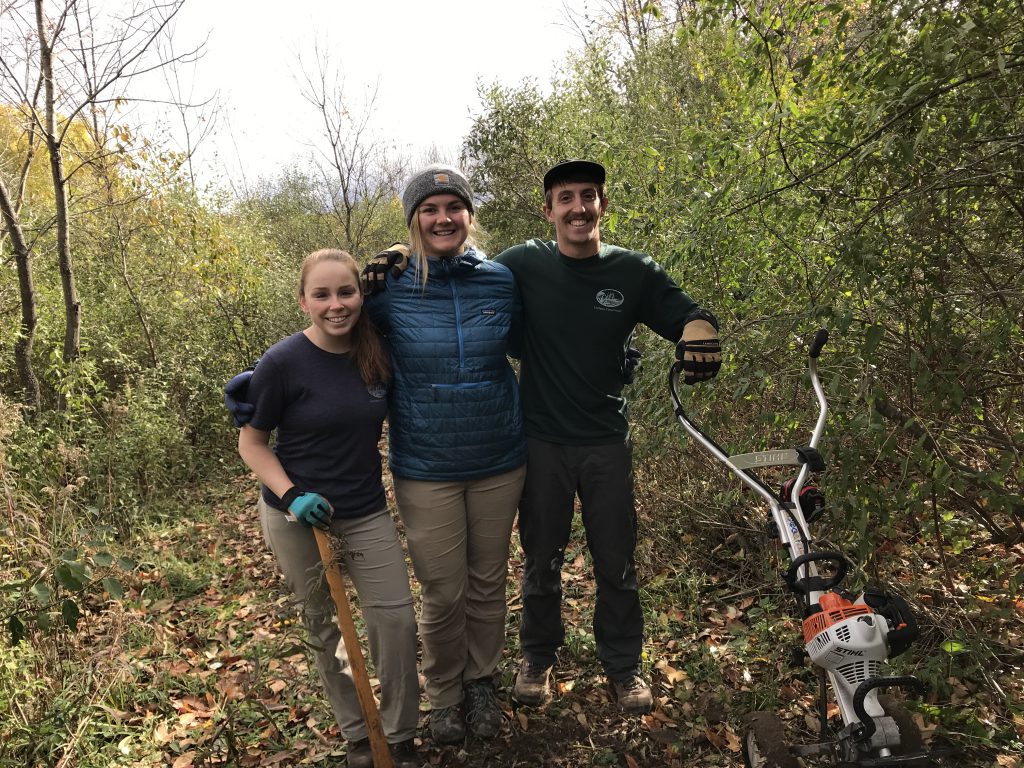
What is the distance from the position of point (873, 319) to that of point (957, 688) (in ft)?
5.84

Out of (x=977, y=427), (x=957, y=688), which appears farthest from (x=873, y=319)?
(x=957, y=688)

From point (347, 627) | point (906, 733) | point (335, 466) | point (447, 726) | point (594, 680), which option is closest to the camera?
point (906, 733)

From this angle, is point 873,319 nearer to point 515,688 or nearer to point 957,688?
point 957,688

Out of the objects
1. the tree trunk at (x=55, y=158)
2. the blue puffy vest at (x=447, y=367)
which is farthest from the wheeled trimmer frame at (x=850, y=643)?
the tree trunk at (x=55, y=158)

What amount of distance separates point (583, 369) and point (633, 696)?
1658 mm

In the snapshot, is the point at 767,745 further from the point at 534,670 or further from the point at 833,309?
the point at 833,309

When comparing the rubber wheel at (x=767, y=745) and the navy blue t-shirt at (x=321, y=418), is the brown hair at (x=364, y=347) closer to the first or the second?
the navy blue t-shirt at (x=321, y=418)

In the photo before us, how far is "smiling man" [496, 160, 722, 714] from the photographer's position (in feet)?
10.0

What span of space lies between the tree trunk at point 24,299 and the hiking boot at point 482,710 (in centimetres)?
531

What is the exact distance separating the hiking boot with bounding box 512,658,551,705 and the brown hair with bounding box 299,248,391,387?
1.76 m

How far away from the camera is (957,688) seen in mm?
3053

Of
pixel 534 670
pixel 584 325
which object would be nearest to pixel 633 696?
pixel 534 670

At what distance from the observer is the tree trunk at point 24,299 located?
597cm

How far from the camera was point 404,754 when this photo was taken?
298 centimetres
